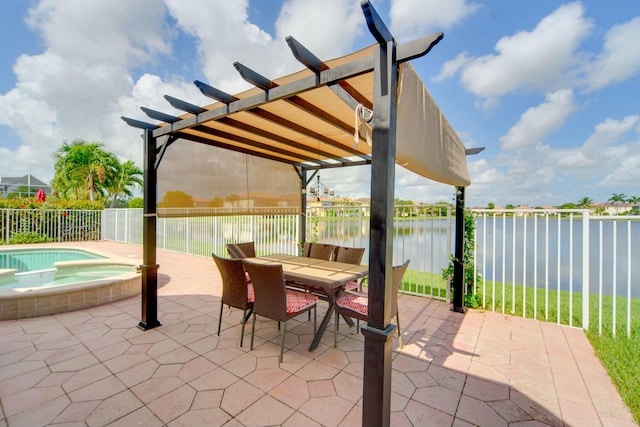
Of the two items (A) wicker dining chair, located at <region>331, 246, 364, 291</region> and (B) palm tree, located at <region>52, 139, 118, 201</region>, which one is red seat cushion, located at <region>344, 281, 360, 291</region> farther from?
(B) palm tree, located at <region>52, 139, 118, 201</region>

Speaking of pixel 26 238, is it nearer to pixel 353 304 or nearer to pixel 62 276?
pixel 62 276

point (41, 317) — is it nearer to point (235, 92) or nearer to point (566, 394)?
point (235, 92)

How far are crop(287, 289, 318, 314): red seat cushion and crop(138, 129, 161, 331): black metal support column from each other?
5.76ft

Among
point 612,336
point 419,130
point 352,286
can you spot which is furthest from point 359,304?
point 612,336

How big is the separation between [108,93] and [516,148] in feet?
91.3

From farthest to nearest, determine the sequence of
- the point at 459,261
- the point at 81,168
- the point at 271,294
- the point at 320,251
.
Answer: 1. the point at 81,168
2. the point at 320,251
3. the point at 459,261
4. the point at 271,294

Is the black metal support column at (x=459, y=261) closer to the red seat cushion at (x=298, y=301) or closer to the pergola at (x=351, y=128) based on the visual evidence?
the pergola at (x=351, y=128)

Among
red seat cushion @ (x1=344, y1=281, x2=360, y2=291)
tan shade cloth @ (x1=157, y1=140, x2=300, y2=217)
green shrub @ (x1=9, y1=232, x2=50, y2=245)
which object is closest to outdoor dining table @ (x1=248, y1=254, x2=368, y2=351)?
red seat cushion @ (x1=344, y1=281, x2=360, y2=291)

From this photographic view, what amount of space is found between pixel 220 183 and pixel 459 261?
4121 mm

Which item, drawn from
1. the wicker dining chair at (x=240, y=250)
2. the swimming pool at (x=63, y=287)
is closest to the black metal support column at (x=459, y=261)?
the wicker dining chair at (x=240, y=250)

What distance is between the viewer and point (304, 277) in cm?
289

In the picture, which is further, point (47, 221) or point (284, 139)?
point (47, 221)

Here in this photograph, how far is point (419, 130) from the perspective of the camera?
1.77m

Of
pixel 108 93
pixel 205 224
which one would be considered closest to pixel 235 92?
pixel 205 224
